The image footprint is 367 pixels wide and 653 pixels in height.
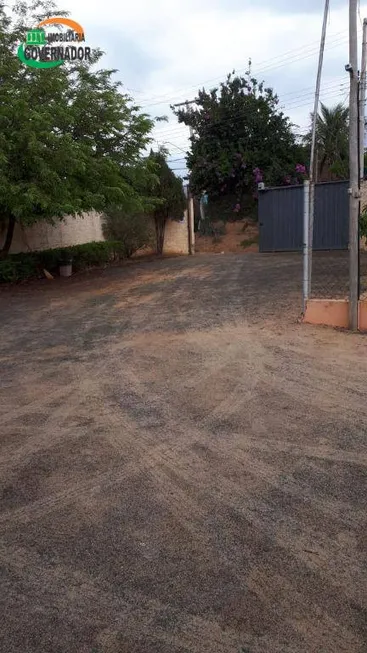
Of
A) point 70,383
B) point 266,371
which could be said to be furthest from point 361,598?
point 70,383

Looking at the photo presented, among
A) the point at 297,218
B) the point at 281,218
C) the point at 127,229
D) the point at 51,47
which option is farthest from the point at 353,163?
the point at 127,229

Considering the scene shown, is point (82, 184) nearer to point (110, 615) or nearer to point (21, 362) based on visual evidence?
point (21, 362)

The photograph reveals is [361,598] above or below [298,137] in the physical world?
below

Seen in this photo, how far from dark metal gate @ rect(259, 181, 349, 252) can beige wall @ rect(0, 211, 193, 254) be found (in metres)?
3.92

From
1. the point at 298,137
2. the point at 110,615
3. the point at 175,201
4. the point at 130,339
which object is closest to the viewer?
the point at 110,615

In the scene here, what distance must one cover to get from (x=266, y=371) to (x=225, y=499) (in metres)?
2.49

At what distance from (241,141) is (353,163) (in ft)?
52.1

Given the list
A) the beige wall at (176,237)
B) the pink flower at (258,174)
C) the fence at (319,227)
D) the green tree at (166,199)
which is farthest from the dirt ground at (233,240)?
the fence at (319,227)

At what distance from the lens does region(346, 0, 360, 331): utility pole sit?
5961 mm

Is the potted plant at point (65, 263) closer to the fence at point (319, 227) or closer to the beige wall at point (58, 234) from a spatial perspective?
the beige wall at point (58, 234)

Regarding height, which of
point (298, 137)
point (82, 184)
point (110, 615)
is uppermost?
point (298, 137)

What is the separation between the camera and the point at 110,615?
2.14 m

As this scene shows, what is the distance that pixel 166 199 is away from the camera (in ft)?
61.5

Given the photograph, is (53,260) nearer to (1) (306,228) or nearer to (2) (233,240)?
(1) (306,228)
